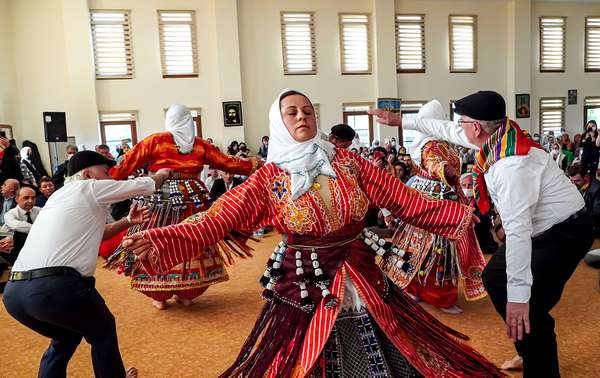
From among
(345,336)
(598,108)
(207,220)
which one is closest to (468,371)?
(345,336)

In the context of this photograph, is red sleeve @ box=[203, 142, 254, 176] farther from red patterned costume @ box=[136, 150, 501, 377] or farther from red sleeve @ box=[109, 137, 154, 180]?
red patterned costume @ box=[136, 150, 501, 377]

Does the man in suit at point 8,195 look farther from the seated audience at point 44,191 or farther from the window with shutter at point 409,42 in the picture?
the window with shutter at point 409,42

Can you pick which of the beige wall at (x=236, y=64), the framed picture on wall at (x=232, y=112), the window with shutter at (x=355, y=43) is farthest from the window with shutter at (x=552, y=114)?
the framed picture on wall at (x=232, y=112)

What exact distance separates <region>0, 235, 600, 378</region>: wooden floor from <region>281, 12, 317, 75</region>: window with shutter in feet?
28.8

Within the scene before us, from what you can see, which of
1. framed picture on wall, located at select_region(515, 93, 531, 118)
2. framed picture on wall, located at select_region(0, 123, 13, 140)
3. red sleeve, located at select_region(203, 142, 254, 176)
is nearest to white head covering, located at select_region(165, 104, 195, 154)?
red sleeve, located at select_region(203, 142, 254, 176)

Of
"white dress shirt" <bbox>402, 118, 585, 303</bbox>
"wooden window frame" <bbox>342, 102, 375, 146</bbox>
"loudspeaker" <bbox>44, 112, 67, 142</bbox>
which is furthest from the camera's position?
"wooden window frame" <bbox>342, 102, 375, 146</bbox>

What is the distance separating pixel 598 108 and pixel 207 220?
15.9 meters

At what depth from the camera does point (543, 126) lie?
14.3 metres

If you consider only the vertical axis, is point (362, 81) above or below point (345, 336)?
above

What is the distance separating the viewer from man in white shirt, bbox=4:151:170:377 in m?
2.14

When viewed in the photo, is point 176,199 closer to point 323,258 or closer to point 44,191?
point 323,258

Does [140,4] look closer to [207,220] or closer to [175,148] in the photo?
[175,148]

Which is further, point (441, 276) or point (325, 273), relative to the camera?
point (441, 276)

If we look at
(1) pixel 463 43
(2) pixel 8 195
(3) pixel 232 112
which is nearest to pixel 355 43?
(1) pixel 463 43
